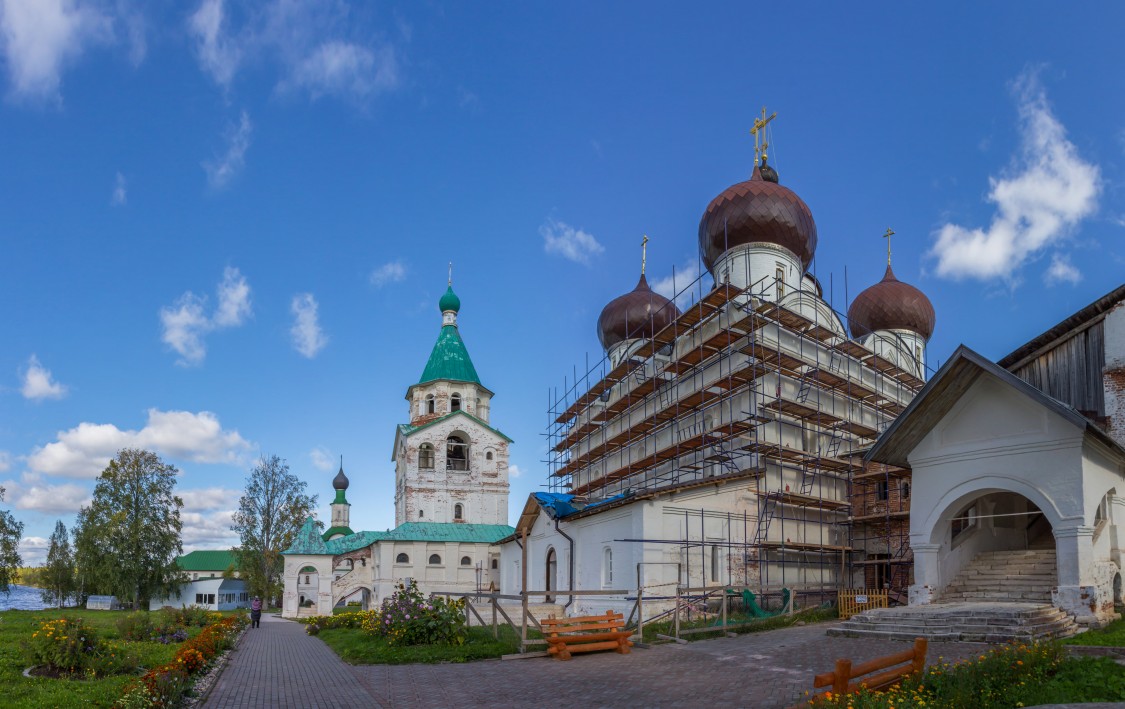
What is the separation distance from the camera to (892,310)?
31.5 m

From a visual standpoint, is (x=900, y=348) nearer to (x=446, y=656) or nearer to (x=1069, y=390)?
Answer: (x=1069, y=390)

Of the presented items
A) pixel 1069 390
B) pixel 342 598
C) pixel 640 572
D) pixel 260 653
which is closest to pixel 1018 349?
pixel 1069 390

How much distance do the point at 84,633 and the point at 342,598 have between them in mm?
25891

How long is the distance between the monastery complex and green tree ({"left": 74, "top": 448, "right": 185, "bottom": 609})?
26.5 ft

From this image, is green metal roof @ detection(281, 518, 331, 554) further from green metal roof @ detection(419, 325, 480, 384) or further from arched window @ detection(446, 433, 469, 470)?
green metal roof @ detection(419, 325, 480, 384)

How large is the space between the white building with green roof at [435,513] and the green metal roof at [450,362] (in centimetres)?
6

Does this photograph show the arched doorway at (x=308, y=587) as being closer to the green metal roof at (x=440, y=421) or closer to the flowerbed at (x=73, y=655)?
the green metal roof at (x=440, y=421)

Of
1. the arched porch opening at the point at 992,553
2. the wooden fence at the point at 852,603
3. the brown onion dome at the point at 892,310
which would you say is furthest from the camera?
the brown onion dome at the point at 892,310

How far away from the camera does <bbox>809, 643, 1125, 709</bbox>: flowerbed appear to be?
764 cm

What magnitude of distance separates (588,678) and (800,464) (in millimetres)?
13083

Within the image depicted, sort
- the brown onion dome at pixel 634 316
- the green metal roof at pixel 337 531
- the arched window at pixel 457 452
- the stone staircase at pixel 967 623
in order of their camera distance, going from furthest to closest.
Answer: the green metal roof at pixel 337 531
the arched window at pixel 457 452
the brown onion dome at pixel 634 316
the stone staircase at pixel 967 623

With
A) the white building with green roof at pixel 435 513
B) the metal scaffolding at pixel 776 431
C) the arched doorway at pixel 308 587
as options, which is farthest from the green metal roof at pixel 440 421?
the metal scaffolding at pixel 776 431

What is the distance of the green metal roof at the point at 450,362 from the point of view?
44.7m

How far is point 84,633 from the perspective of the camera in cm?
1230
